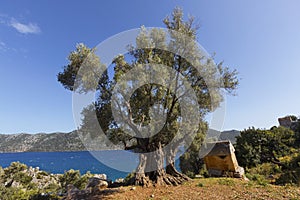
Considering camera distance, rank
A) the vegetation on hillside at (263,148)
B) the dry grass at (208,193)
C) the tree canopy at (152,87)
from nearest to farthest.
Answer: the dry grass at (208,193)
the tree canopy at (152,87)
the vegetation on hillside at (263,148)

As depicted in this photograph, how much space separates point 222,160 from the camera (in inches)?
612

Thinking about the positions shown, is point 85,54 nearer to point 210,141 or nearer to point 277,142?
point 210,141

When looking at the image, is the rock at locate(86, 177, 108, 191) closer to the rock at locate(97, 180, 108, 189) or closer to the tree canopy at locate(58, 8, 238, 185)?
the rock at locate(97, 180, 108, 189)

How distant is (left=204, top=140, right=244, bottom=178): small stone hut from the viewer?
14828 mm

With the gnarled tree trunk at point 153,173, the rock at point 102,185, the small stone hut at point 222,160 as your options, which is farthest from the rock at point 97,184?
the small stone hut at point 222,160

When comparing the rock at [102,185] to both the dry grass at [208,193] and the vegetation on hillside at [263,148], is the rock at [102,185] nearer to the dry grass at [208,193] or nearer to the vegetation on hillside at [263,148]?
the dry grass at [208,193]

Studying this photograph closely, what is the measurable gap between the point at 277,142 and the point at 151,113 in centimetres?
2271

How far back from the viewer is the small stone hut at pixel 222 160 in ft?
48.6

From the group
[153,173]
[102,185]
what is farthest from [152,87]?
[102,185]

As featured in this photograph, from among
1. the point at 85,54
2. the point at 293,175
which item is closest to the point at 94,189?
the point at 85,54

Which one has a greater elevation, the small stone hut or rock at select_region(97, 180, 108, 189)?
the small stone hut

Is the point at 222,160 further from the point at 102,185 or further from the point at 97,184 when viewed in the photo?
the point at 97,184

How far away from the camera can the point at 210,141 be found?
16.8 meters

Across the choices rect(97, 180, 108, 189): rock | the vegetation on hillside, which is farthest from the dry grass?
the vegetation on hillside
